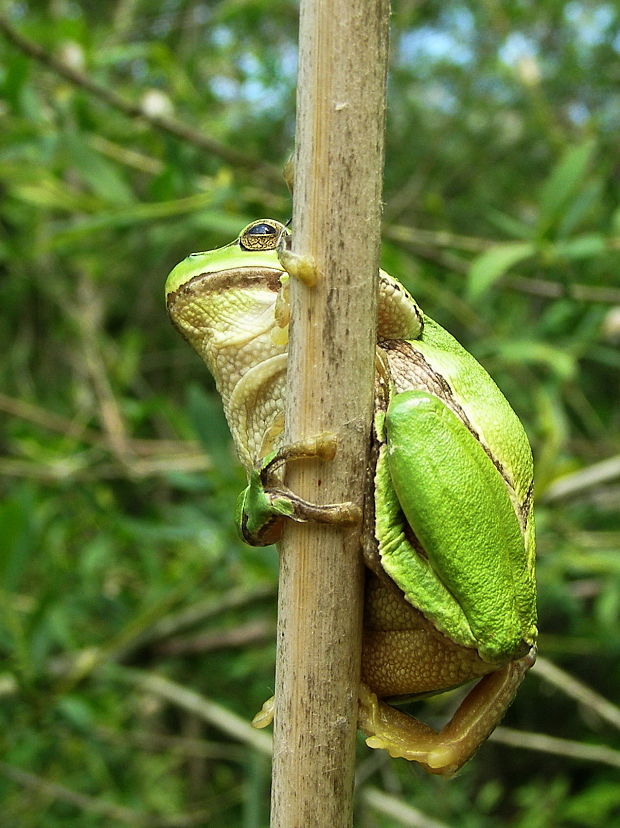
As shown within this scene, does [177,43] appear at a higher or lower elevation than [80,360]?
higher

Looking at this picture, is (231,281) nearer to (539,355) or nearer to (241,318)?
(241,318)

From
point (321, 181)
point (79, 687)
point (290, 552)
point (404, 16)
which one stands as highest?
point (404, 16)

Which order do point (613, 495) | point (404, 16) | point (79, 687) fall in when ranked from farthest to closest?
point (404, 16), point (613, 495), point (79, 687)

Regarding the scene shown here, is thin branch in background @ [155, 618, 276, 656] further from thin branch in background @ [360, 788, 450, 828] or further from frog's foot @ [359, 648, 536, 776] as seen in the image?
frog's foot @ [359, 648, 536, 776]

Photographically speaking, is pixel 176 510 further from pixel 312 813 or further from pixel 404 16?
pixel 404 16

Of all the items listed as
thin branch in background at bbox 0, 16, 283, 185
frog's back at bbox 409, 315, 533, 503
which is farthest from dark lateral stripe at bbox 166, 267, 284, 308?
thin branch in background at bbox 0, 16, 283, 185

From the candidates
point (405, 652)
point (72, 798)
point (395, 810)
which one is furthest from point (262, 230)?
point (72, 798)

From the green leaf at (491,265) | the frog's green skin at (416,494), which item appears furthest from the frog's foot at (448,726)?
the green leaf at (491,265)

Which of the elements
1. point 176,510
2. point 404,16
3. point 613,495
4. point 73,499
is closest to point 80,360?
point 73,499
